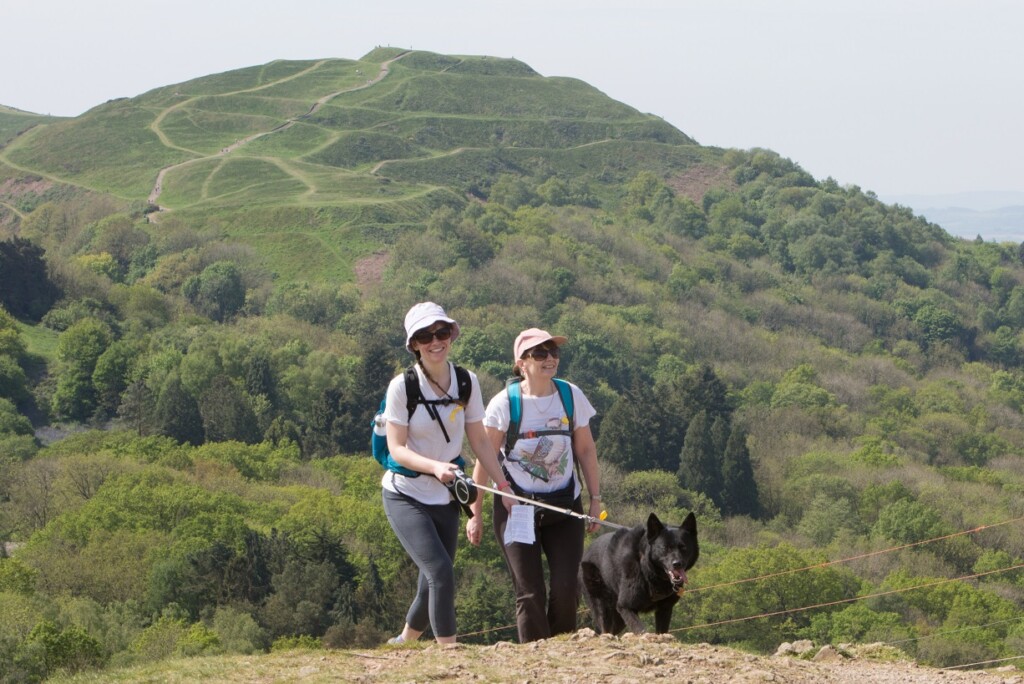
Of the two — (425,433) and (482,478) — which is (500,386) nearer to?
(482,478)

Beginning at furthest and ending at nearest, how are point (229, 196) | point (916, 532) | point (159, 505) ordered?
1. point (229, 196)
2. point (916, 532)
3. point (159, 505)

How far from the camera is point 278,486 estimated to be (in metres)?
66.6

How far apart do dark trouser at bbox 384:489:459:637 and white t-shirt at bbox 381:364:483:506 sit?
6cm

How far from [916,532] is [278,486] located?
2934cm

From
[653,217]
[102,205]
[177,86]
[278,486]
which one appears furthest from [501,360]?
[177,86]

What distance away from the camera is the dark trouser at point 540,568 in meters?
9.23

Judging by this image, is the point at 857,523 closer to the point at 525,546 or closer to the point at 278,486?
the point at 278,486

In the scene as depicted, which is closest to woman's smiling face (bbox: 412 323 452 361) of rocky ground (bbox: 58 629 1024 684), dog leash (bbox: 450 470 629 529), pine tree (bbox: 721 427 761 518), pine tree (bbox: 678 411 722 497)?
dog leash (bbox: 450 470 629 529)

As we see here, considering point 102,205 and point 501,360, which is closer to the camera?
point 501,360

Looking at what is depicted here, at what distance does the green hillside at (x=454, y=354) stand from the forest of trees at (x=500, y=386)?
0.75ft

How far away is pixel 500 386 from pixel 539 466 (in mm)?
76605

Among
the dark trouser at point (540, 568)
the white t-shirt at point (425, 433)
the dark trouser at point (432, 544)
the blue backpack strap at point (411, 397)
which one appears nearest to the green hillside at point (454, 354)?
the dark trouser at point (540, 568)

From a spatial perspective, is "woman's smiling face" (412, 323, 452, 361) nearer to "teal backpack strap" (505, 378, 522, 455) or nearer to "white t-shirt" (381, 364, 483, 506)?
"white t-shirt" (381, 364, 483, 506)

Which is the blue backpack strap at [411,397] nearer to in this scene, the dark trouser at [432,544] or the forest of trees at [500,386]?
the dark trouser at [432,544]
